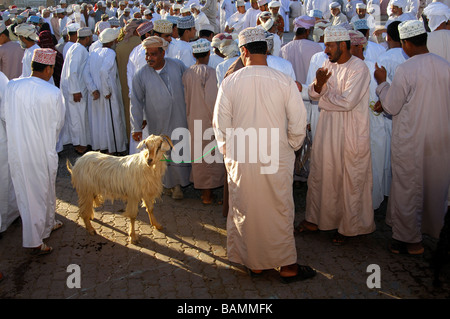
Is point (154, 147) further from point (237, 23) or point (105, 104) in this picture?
point (237, 23)

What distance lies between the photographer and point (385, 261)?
14.5ft

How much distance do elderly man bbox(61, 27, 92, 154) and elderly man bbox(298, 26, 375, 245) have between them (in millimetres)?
4699

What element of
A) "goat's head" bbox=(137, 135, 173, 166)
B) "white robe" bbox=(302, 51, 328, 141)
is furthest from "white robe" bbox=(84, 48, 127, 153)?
"white robe" bbox=(302, 51, 328, 141)

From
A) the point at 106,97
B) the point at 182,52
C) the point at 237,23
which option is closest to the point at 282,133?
the point at 182,52

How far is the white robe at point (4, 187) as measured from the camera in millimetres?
4856

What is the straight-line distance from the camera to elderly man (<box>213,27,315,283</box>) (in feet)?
12.3

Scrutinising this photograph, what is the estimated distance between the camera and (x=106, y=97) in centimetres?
752

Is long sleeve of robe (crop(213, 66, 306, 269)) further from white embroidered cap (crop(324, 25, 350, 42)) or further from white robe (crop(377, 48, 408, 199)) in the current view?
white robe (crop(377, 48, 408, 199))

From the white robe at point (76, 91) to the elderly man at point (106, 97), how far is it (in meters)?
0.17

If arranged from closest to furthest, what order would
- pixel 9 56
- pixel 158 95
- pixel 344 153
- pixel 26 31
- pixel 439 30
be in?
pixel 344 153 → pixel 158 95 → pixel 439 30 → pixel 26 31 → pixel 9 56

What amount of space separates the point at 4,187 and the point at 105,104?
9.90ft

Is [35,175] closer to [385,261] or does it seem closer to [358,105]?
[358,105]
